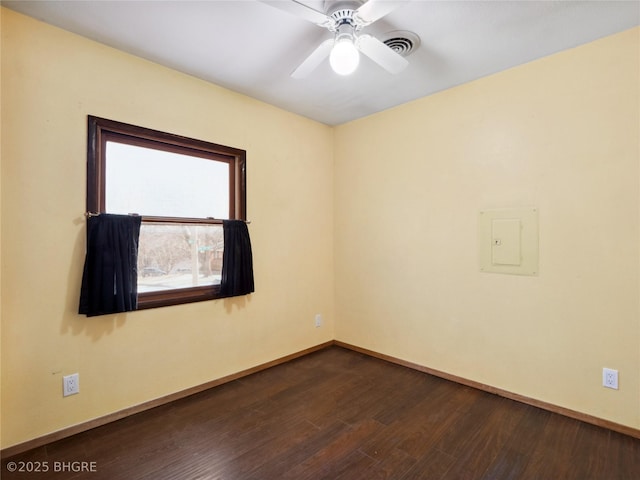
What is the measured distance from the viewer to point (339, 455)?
1855 mm

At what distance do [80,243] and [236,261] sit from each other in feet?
3.58

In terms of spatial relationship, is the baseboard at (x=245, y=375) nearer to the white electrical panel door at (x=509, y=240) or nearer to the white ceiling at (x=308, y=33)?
the white electrical panel door at (x=509, y=240)

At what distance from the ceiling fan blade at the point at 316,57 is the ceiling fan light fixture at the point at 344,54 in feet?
0.33

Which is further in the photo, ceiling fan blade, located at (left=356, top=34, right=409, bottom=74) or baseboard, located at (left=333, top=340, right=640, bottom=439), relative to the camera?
baseboard, located at (left=333, top=340, right=640, bottom=439)

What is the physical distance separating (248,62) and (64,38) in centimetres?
112

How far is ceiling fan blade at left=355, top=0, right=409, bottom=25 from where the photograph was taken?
1.47 meters

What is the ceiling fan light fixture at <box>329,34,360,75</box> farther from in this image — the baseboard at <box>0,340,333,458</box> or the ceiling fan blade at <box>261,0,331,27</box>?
the baseboard at <box>0,340,333,458</box>

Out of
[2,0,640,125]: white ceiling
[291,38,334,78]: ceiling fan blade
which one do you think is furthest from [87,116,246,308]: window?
[291,38,334,78]: ceiling fan blade

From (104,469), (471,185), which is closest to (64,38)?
(104,469)

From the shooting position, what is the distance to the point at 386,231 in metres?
3.28

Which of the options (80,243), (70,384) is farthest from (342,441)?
(80,243)

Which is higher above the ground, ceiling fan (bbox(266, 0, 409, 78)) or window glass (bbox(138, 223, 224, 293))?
ceiling fan (bbox(266, 0, 409, 78))

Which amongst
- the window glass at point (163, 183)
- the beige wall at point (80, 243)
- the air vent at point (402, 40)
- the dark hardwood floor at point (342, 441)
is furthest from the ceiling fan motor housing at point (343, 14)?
the dark hardwood floor at point (342, 441)

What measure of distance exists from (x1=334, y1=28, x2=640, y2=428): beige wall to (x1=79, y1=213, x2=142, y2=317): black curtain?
2.15 metres
